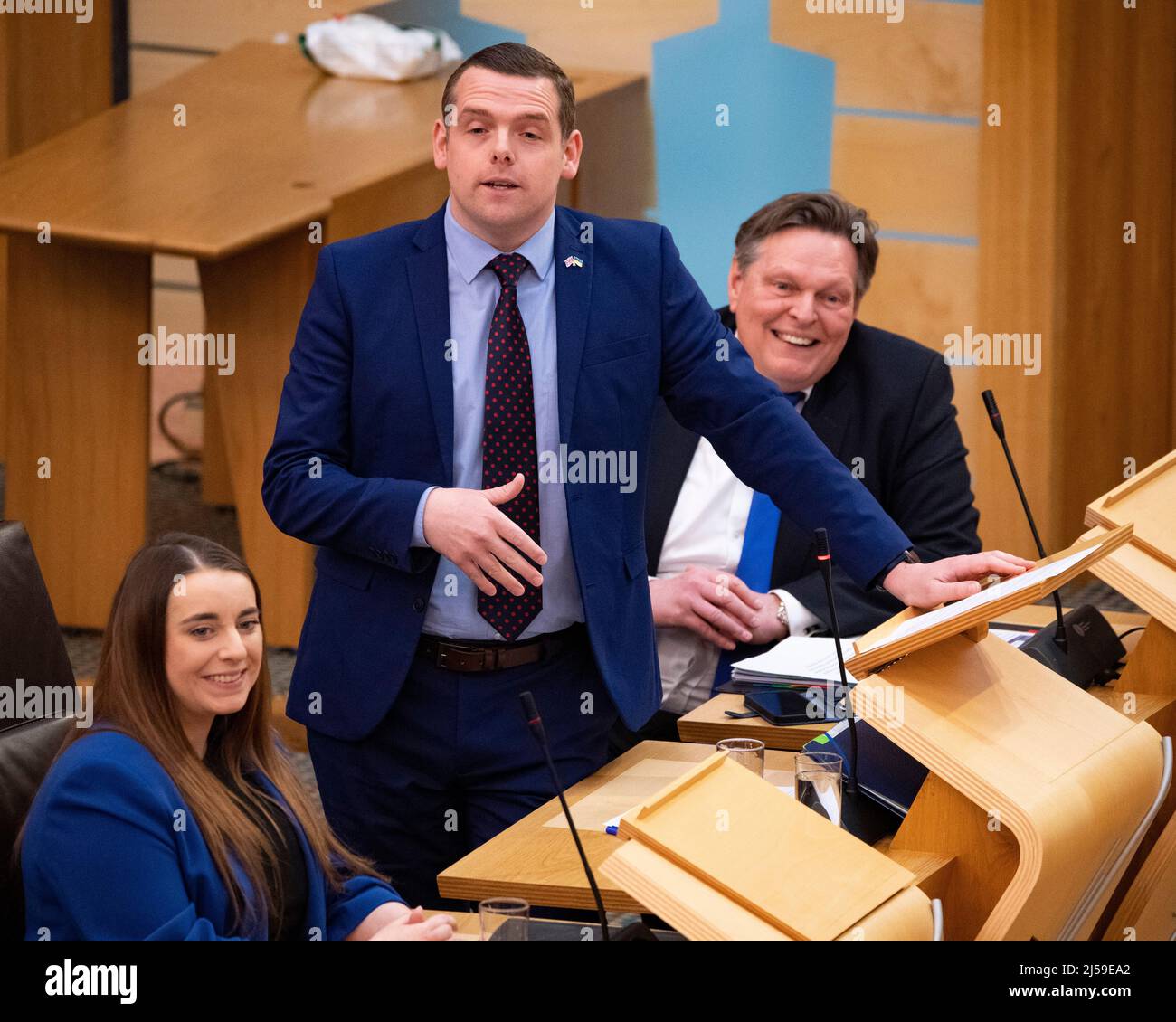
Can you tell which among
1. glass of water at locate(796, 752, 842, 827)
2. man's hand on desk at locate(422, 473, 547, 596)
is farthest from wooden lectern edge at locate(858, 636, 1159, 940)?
man's hand on desk at locate(422, 473, 547, 596)

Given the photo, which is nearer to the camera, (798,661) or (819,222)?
(798,661)

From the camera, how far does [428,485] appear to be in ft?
7.24

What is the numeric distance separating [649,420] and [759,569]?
0.81m

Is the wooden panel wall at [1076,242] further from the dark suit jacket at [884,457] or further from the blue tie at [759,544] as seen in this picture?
the blue tie at [759,544]

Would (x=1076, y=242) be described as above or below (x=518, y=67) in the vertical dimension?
above

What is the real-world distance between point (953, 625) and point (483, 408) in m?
0.86

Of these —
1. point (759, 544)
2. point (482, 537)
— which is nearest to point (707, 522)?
point (759, 544)

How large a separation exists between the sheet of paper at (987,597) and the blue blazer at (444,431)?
1.42 feet

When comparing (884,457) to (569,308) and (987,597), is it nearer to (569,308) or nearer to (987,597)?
(569,308)

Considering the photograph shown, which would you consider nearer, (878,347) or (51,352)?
(878,347)

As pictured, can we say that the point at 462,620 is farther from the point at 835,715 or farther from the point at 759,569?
the point at 759,569


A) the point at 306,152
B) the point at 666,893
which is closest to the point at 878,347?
the point at 666,893

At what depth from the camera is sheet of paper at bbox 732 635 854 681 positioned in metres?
2.70

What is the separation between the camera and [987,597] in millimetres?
1716
